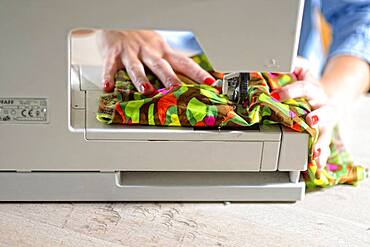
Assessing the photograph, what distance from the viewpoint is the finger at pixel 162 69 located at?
3.41 ft

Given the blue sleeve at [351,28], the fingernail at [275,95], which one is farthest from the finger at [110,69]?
the blue sleeve at [351,28]

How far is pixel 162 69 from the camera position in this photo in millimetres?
1064

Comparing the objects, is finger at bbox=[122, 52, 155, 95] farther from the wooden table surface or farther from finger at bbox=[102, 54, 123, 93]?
the wooden table surface

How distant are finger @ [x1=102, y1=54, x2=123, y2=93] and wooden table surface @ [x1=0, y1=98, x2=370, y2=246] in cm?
17

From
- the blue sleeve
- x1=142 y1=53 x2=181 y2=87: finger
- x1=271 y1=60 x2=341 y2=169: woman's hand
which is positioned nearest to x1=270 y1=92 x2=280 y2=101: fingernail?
x1=271 y1=60 x2=341 y2=169: woman's hand

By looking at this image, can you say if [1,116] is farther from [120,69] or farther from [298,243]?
[298,243]

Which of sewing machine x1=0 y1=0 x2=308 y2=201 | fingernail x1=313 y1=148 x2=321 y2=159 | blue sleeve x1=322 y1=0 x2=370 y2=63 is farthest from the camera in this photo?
Result: blue sleeve x1=322 y1=0 x2=370 y2=63

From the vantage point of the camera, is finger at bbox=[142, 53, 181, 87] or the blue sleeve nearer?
finger at bbox=[142, 53, 181, 87]

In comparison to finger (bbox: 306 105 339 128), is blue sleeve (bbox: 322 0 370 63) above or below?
above

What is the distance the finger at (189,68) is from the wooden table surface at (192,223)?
18 centimetres

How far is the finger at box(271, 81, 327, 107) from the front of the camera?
1.02m

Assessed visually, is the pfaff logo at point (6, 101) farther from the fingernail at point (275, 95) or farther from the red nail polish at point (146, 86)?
the fingernail at point (275, 95)

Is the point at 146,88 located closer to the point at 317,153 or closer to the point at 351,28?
the point at 317,153

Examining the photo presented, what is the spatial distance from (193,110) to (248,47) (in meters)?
0.11
